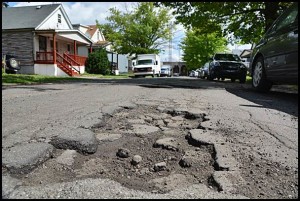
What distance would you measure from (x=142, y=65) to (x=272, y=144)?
28.5m

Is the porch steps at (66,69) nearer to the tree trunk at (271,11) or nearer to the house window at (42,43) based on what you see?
the house window at (42,43)

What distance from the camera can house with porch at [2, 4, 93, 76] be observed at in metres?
23.4

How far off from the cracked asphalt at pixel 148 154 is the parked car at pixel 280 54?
1.63 meters

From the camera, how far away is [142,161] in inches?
108

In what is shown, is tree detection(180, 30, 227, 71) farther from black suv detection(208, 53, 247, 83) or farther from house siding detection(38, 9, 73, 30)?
black suv detection(208, 53, 247, 83)

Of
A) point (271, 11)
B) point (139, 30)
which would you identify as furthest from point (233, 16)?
point (139, 30)

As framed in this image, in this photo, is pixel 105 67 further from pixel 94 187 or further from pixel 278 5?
pixel 94 187

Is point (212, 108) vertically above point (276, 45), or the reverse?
point (276, 45)

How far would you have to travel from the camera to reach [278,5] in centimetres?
1495

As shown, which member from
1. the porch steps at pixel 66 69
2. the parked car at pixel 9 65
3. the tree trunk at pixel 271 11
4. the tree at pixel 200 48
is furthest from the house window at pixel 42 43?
the tree at pixel 200 48

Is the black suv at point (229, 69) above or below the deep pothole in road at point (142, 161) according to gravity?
above

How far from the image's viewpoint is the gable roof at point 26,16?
82.6ft

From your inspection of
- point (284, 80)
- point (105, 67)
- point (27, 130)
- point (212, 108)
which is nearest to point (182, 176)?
point (27, 130)

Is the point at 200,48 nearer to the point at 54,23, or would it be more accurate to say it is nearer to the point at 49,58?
the point at 54,23
